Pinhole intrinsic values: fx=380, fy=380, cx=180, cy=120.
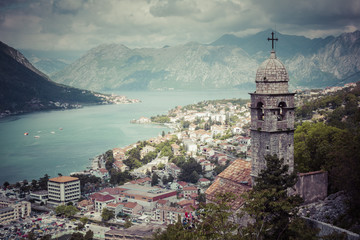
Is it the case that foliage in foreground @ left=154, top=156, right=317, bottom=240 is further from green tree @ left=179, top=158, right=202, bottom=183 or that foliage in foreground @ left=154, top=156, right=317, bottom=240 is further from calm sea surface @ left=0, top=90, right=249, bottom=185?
calm sea surface @ left=0, top=90, right=249, bottom=185

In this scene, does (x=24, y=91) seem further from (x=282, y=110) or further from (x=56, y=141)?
(x=282, y=110)

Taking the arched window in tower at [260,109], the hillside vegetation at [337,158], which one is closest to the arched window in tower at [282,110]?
the arched window in tower at [260,109]

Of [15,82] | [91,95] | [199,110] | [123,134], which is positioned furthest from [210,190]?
[91,95]

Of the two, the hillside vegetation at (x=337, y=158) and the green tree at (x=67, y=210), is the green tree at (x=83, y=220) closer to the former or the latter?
the green tree at (x=67, y=210)

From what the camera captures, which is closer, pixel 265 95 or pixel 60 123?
pixel 265 95

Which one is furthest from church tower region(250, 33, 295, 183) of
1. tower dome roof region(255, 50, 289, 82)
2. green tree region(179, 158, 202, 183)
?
green tree region(179, 158, 202, 183)

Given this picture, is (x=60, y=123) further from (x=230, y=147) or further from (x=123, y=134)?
(x=230, y=147)
